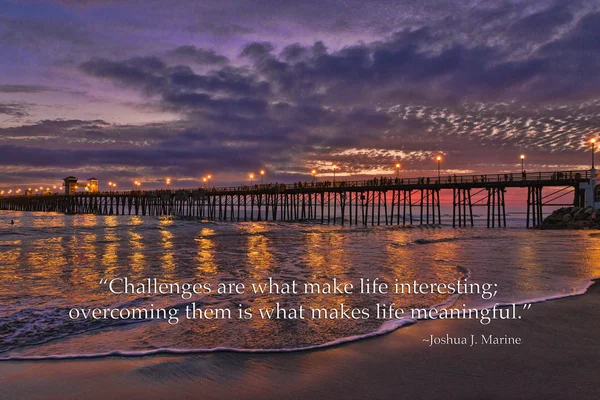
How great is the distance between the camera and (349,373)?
A: 15.6 ft

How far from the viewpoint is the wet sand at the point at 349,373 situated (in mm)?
4242

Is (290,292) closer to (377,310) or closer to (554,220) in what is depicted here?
(377,310)

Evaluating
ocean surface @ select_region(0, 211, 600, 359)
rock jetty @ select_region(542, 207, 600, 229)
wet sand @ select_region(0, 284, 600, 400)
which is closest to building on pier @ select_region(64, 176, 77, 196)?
ocean surface @ select_region(0, 211, 600, 359)

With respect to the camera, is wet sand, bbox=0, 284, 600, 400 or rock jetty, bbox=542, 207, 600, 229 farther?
rock jetty, bbox=542, 207, 600, 229

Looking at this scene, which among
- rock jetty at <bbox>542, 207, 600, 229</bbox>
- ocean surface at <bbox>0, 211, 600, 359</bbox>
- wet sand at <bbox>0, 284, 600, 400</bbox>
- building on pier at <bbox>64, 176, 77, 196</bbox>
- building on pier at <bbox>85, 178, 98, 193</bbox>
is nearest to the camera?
wet sand at <bbox>0, 284, 600, 400</bbox>

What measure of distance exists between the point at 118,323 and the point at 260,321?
97.5 inches

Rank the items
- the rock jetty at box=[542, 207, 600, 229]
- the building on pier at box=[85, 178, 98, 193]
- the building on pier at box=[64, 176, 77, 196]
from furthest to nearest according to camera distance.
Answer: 1. the building on pier at box=[85, 178, 98, 193]
2. the building on pier at box=[64, 176, 77, 196]
3. the rock jetty at box=[542, 207, 600, 229]

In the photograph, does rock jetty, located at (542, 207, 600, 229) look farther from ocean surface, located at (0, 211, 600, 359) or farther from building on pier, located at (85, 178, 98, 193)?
building on pier, located at (85, 178, 98, 193)

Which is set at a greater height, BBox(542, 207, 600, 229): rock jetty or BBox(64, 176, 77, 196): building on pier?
BBox(64, 176, 77, 196): building on pier

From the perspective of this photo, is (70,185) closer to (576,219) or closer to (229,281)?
(576,219)

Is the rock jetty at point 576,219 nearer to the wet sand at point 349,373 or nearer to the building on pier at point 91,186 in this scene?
the wet sand at point 349,373

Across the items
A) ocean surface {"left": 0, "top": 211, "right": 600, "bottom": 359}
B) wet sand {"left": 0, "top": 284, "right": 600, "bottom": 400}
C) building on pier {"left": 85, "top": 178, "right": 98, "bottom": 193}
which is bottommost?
ocean surface {"left": 0, "top": 211, "right": 600, "bottom": 359}

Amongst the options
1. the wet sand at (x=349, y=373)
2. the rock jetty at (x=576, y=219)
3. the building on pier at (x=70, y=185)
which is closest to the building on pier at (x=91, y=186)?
the building on pier at (x=70, y=185)

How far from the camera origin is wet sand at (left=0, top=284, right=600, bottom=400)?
4242 mm
